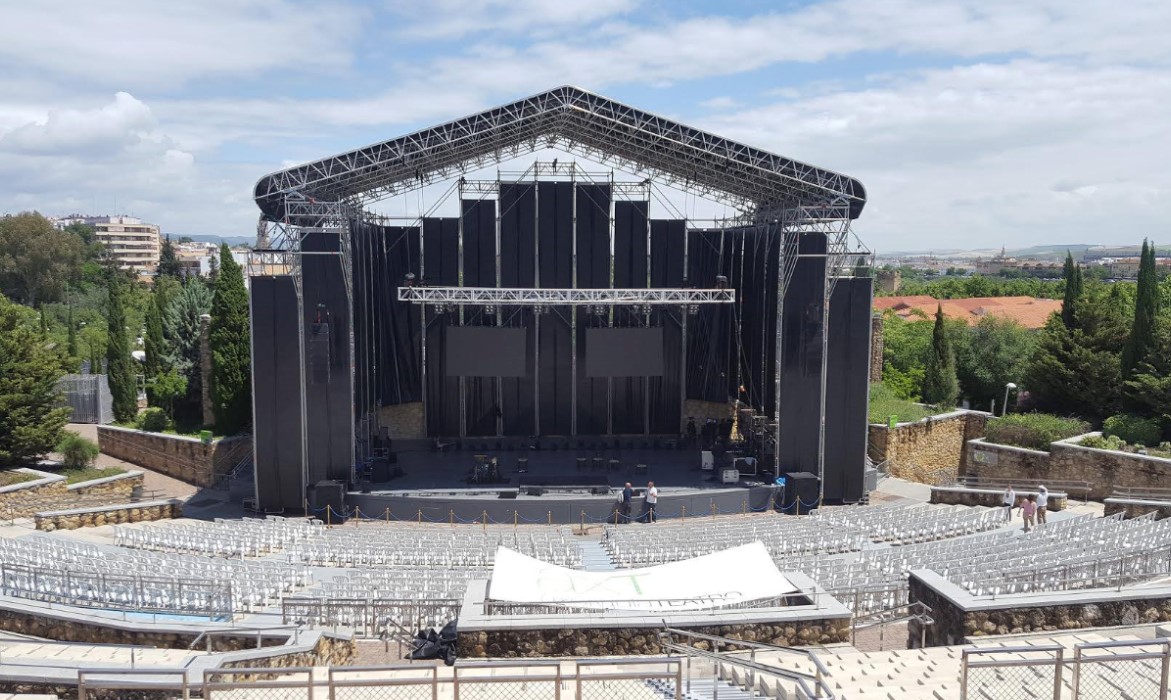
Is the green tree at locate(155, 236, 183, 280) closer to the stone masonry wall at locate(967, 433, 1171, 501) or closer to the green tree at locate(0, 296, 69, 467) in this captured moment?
the green tree at locate(0, 296, 69, 467)

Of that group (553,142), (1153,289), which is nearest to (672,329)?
(553,142)

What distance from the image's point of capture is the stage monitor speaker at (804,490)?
69.5ft

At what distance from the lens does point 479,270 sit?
27141 mm

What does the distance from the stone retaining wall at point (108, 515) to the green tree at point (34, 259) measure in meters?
44.3

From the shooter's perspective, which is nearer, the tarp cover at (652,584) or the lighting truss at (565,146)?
the tarp cover at (652,584)

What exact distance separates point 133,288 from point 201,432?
41.1 m

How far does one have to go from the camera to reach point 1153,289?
2491 cm

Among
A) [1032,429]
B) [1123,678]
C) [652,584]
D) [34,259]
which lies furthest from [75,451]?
[34,259]

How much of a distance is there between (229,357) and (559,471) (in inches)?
435

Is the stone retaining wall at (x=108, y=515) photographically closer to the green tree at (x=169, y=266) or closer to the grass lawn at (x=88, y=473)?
the grass lawn at (x=88, y=473)

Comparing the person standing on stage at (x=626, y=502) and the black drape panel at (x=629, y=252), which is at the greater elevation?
the black drape panel at (x=629, y=252)

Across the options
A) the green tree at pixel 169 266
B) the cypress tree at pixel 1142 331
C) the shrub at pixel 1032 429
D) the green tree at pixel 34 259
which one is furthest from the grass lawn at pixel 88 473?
the green tree at pixel 169 266

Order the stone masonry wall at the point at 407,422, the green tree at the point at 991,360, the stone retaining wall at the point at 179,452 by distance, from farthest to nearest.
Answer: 1. the green tree at the point at 991,360
2. the stone masonry wall at the point at 407,422
3. the stone retaining wall at the point at 179,452

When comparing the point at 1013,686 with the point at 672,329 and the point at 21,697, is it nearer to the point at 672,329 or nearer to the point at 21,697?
the point at 21,697
